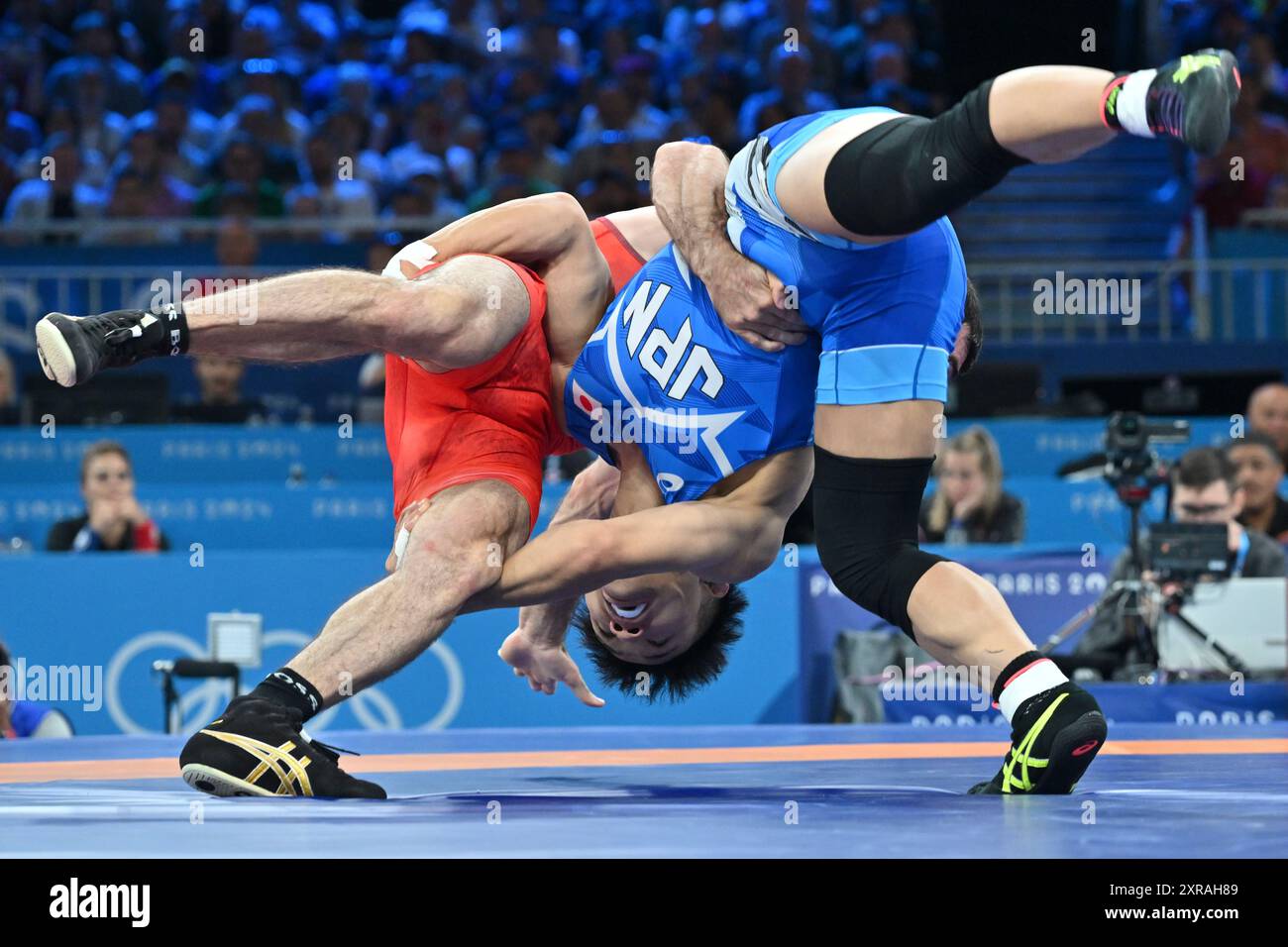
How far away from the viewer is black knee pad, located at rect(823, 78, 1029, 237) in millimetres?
2617

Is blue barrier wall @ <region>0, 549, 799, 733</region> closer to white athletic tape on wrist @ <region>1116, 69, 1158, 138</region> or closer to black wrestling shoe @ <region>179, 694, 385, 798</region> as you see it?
black wrestling shoe @ <region>179, 694, 385, 798</region>

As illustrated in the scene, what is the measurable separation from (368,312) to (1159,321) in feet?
22.9

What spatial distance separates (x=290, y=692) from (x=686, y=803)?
2.34 ft

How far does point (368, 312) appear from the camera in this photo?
303 centimetres

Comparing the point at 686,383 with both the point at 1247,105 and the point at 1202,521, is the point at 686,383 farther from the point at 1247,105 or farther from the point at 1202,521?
the point at 1247,105

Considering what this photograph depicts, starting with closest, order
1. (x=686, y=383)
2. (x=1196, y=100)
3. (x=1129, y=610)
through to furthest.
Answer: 1. (x=1196, y=100)
2. (x=686, y=383)
3. (x=1129, y=610)

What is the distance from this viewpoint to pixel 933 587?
3057 mm

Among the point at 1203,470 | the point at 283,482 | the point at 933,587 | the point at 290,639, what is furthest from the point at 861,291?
the point at 283,482

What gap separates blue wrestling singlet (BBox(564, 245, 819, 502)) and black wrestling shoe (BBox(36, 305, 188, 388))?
2.99ft

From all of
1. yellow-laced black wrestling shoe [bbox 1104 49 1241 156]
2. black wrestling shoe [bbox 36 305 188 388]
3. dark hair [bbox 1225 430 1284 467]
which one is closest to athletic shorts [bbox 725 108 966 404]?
yellow-laced black wrestling shoe [bbox 1104 49 1241 156]

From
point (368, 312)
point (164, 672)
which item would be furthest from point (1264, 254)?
point (368, 312)

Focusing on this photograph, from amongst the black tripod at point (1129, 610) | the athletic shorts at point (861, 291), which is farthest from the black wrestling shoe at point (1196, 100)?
the black tripod at point (1129, 610)

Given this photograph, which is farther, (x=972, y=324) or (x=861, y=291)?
(x=972, y=324)

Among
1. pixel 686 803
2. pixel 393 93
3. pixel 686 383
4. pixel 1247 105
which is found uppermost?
pixel 393 93
